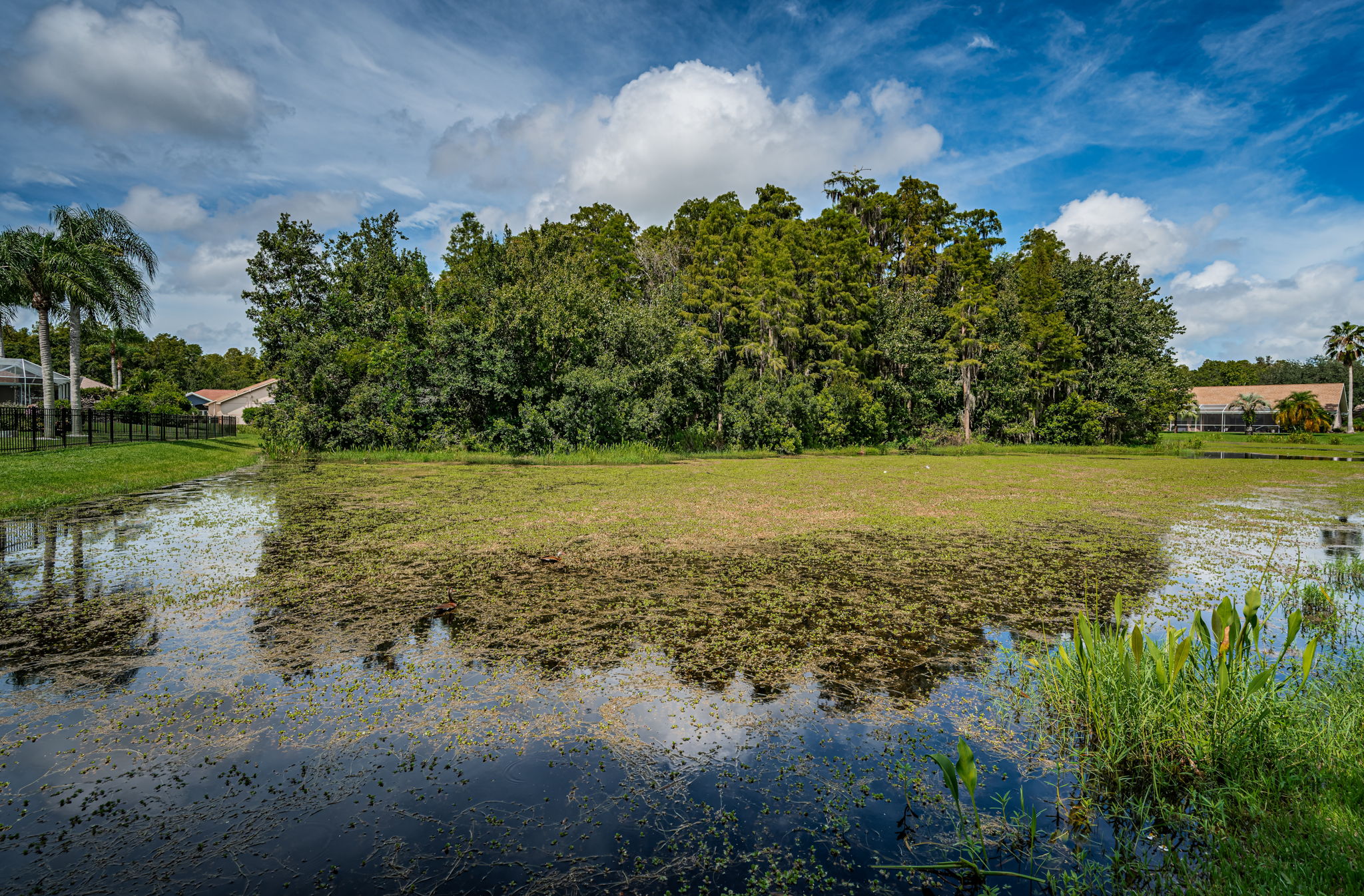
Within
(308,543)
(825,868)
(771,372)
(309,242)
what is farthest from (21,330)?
(825,868)

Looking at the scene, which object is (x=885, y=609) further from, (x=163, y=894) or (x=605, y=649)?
(x=163, y=894)

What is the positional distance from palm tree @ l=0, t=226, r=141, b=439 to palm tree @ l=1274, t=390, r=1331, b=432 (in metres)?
66.3

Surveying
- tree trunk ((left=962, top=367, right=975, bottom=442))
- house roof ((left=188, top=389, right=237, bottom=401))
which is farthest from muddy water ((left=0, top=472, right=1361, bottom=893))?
house roof ((left=188, top=389, right=237, bottom=401))

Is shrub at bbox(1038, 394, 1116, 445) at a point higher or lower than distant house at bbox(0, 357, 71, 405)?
lower

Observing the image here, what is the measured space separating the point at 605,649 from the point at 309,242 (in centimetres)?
2721

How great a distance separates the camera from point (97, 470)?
15164 mm

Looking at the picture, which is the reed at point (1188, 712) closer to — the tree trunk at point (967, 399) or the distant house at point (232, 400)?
the tree trunk at point (967, 399)

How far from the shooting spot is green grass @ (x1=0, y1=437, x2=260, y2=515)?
38.6ft

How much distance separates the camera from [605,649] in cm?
490

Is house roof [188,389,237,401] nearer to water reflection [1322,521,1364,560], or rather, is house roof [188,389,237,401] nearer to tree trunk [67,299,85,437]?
tree trunk [67,299,85,437]

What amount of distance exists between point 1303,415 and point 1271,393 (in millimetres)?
14338

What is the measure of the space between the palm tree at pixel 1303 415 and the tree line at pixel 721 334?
1843 centimetres

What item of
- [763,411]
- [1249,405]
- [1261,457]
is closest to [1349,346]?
[1249,405]

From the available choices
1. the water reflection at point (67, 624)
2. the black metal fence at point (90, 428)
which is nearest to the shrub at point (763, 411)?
the black metal fence at point (90, 428)
